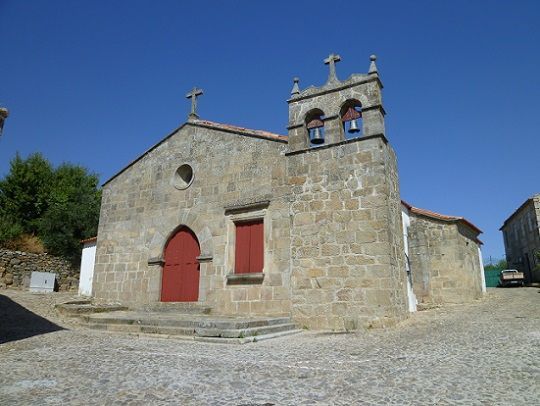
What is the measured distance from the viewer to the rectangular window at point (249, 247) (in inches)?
380

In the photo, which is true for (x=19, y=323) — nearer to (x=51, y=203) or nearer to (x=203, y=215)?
(x=203, y=215)

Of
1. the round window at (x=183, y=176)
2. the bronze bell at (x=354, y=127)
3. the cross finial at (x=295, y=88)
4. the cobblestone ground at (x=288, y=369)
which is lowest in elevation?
the cobblestone ground at (x=288, y=369)

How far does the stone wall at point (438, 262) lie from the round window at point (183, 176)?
23.1ft

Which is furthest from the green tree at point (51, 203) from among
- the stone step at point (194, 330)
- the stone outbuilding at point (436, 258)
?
the stone outbuilding at point (436, 258)

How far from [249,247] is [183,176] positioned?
11.7 feet

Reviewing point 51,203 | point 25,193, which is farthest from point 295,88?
point 25,193

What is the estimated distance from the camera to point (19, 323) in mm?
8406

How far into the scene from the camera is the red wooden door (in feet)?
35.0

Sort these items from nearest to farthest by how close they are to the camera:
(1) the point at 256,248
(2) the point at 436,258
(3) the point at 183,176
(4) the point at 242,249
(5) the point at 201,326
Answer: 1. (5) the point at 201,326
2. (1) the point at 256,248
3. (4) the point at 242,249
4. (3) the point at 183,176
5. (2) the point at 436,258

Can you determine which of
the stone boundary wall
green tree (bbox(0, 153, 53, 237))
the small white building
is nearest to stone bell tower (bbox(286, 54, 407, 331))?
the small white building

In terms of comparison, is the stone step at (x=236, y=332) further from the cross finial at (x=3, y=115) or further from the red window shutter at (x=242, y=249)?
the cross finial at (x=3, y=115)

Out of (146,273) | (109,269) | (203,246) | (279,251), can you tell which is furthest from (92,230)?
(279,251)

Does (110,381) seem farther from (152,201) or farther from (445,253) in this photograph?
(445,253)

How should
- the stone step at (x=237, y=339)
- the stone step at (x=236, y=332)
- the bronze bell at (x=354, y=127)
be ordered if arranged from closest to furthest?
the stone step at (x=237, y=339)
the stone step at (x=236, y=332)
the bronze bell at (x=354, y=127)
